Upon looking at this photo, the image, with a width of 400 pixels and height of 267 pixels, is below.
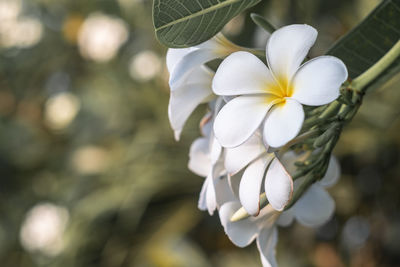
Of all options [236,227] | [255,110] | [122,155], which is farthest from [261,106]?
[122,155]

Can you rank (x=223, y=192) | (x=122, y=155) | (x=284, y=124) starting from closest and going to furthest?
(x=284, y=124) < (x=223, y=192) < (x=122, y=155)

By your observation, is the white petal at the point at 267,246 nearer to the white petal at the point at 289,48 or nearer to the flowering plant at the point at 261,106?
the flowering plant at the point at 261,106

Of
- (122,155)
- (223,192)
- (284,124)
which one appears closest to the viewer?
(284,124)

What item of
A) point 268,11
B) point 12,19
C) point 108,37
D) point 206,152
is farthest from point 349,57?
point 12,19

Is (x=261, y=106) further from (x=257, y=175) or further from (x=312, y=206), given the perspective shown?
(x=312, y=206)

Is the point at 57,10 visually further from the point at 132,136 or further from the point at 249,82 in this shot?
the point at 249,82

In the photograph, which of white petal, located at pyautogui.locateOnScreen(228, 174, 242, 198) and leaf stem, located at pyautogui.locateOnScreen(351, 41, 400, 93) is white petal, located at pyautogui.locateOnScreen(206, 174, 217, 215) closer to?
white petal, located at pyautogui.locateOnScreen(228, 174, 242, 198)

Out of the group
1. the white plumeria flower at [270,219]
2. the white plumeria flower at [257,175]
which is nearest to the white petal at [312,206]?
the white plumeria flower at [270,219]

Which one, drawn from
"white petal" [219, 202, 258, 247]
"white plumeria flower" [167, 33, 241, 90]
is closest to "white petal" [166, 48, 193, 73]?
"white plumeria flower" [167, 33, 241, 90]
